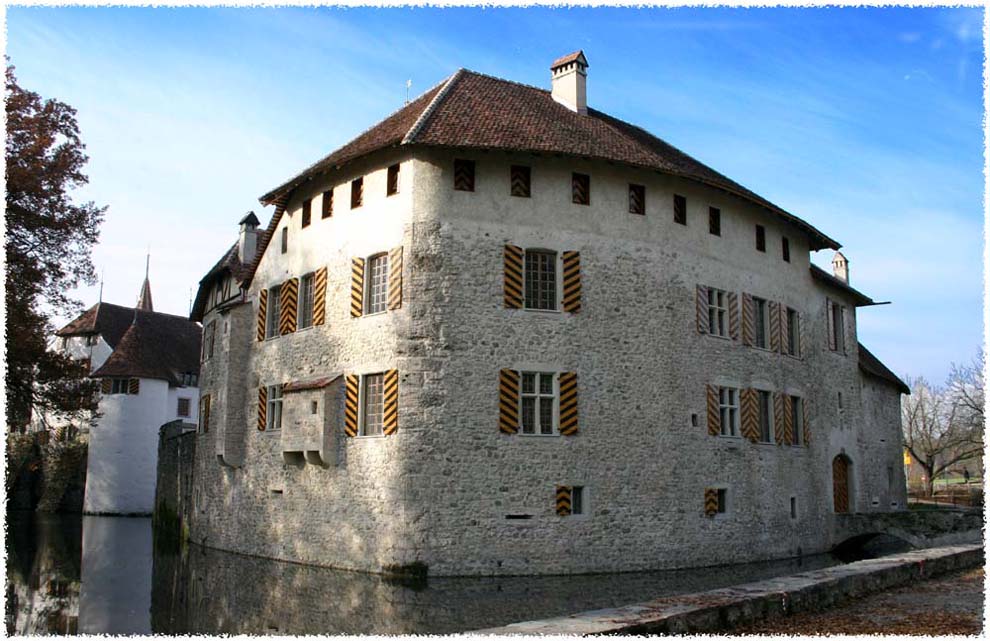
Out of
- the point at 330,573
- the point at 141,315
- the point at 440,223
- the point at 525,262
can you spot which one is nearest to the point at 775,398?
the point at 525,262

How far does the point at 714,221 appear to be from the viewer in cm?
2344

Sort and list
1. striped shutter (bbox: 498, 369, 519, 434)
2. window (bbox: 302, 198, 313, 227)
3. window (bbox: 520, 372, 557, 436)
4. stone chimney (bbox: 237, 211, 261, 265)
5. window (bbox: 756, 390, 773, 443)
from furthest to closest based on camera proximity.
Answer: stone chimney (bbox: 237, 211, 261, 265) → window (bbox: 756, 390, 773, 443) → window (bbox: 302, 198, 313, 227) → window (bbox: 520, 372, 557, 436) → striped shutter (bbox: 498, 369, 519, 434)

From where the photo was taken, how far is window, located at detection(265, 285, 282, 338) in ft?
79.9

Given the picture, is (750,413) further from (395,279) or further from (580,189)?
(395,279)

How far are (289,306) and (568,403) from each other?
7.75m

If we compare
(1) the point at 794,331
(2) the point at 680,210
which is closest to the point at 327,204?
(2) the point at 680,210

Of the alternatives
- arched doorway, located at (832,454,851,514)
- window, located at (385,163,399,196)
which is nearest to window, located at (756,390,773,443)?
arched doorway, located at (832,454,851,514)

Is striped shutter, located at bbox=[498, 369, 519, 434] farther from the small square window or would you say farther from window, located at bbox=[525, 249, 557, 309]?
the small square window

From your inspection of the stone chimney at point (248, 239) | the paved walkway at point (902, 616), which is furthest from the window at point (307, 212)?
the paved walkway at point (902, 616)

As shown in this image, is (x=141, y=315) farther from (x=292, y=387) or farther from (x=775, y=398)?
(x=775, y=398)

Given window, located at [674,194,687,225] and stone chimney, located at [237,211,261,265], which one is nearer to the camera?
window, located at [674,194,687,225]

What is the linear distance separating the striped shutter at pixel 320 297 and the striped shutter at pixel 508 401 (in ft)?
15.9

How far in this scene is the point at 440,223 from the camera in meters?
20.2

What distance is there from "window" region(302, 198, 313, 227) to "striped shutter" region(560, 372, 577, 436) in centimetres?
769
